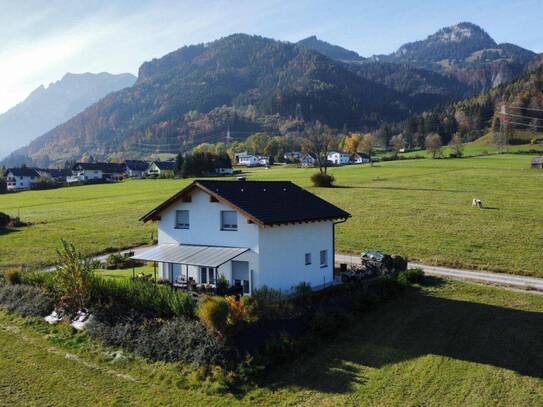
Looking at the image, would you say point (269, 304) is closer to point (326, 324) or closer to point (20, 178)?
point (326, 324)

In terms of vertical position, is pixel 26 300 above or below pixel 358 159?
below

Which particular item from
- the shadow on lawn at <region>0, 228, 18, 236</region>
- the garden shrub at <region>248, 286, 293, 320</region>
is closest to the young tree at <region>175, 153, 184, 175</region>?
the shadow on lawn at <region>0, 228, 18, 236</region>

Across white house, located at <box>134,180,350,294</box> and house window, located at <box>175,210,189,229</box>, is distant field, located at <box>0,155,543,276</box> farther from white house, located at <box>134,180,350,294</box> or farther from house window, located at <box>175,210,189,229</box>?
house window, located at <box>175,210,189,229</box>

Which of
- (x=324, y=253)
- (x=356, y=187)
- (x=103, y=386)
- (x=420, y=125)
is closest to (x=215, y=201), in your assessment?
(x=324, y=253)

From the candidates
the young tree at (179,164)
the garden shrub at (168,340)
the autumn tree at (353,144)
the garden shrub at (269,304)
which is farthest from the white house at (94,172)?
the garden shrub at (269,304)

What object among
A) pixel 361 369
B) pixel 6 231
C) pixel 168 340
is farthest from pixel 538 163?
pixel 168 340

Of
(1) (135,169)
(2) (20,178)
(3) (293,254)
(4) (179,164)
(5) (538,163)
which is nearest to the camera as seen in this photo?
(3) (293,254)
